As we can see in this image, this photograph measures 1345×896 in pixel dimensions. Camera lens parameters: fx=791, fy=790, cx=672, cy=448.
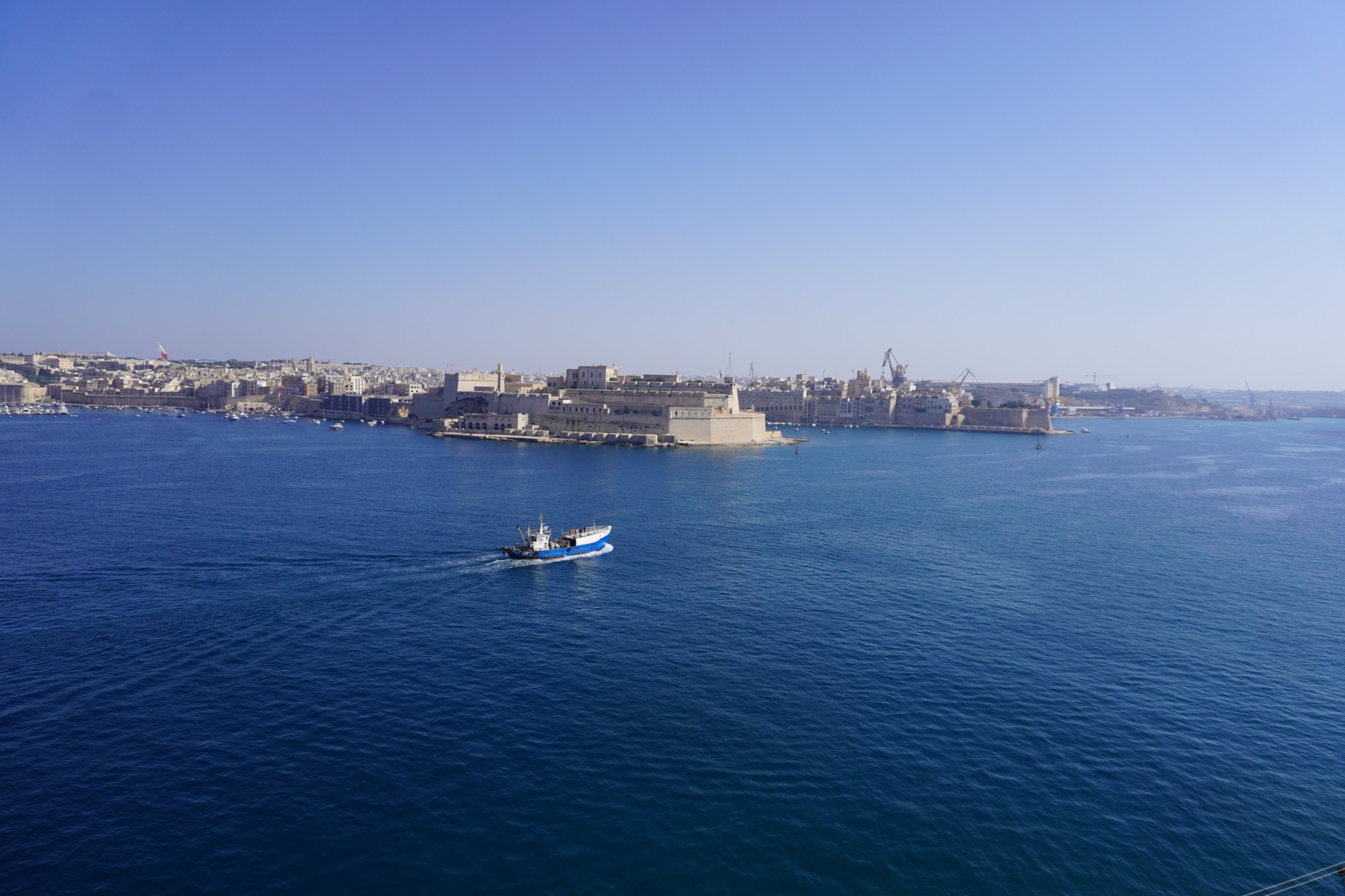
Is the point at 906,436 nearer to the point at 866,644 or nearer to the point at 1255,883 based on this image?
the point at 866,644

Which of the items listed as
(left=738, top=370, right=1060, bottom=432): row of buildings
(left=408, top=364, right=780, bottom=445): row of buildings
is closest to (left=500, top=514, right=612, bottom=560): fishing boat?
(left=408, top=364, right=780, bottom=445): row of buildings

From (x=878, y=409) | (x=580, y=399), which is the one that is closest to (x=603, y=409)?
(x=580, y=399)

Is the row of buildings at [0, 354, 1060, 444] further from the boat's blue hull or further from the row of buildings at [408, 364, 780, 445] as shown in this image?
the boat's blue hull

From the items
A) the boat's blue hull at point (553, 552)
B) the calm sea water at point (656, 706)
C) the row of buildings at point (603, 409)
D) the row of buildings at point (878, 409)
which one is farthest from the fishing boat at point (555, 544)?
the row of buildings at point (878, 409)

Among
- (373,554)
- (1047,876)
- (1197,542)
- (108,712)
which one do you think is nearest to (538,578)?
(373,554)

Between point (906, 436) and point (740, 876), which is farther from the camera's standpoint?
point (906, 436)

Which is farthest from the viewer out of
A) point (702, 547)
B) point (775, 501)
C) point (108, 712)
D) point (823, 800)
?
point (775, 501)

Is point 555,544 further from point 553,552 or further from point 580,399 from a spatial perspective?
point 580,399
